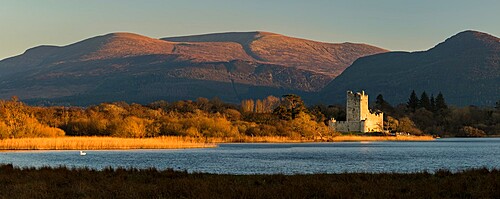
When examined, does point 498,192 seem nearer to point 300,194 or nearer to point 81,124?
point 300,194

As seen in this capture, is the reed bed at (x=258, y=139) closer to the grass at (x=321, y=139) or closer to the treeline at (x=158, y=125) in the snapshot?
the grass at (x=321, y=139)

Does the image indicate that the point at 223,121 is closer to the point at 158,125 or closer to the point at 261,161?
the point at 158,125

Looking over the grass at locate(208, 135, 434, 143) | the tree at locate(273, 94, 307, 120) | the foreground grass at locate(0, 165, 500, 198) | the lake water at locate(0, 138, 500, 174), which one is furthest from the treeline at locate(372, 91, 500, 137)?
the foreground grass at locate(0, 165, 500, 198)

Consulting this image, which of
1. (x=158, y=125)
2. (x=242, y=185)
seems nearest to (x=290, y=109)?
(x=158, y=125)

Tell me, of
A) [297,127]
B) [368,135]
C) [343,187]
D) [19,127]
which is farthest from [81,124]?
[343,187]

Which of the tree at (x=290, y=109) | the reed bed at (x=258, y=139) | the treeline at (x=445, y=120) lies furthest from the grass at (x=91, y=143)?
the treeline at (x=445, y=120)

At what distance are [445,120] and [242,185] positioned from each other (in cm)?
Answer: 15535

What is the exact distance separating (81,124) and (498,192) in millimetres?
84725

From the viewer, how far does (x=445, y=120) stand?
6762 inches

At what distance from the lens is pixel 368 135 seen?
470 ft

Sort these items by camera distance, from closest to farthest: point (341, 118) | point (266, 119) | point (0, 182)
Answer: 1. point (0, 182)
2. point (266, 119)
3. point (341, 118)

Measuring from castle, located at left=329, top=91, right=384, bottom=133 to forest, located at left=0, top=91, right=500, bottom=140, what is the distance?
2.86 m

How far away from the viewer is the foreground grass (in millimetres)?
21875

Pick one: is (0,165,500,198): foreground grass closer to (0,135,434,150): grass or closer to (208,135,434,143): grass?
(0,135,434,150): grass
